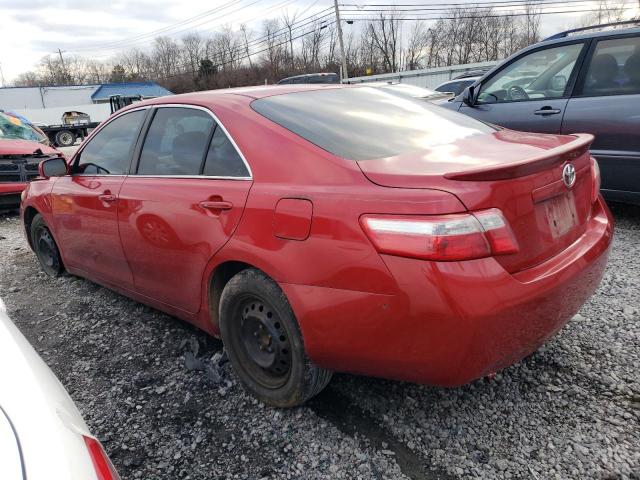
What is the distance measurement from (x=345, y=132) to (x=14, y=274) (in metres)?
4.26

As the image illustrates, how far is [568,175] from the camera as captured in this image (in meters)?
Result: 2.17

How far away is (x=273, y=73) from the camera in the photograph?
61.3 m

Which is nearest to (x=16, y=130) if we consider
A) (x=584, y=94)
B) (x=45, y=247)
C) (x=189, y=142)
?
(x=45, y=247)

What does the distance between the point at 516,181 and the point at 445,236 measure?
41cm

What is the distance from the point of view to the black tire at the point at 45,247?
4.50m

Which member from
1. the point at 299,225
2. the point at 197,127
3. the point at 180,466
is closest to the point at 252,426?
the point at 180,466

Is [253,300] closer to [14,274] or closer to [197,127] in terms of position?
[197,127]

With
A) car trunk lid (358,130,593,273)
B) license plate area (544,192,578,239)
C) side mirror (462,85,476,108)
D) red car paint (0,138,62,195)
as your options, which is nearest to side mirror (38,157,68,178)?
car trunk lid (358,130,593,273)

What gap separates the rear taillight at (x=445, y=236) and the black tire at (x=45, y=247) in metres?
3.73

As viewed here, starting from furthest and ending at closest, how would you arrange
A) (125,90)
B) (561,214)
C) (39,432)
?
1. (125,90)
2. (561,214)
3. (39,432)

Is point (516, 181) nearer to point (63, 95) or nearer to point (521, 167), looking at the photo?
point (521, 167)

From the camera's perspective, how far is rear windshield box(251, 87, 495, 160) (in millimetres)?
2250

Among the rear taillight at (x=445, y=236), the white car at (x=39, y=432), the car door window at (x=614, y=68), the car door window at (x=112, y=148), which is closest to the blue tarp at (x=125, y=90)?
the car door window at (x=112, y=148)

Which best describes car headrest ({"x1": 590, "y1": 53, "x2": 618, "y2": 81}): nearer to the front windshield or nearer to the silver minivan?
the silver minivan
